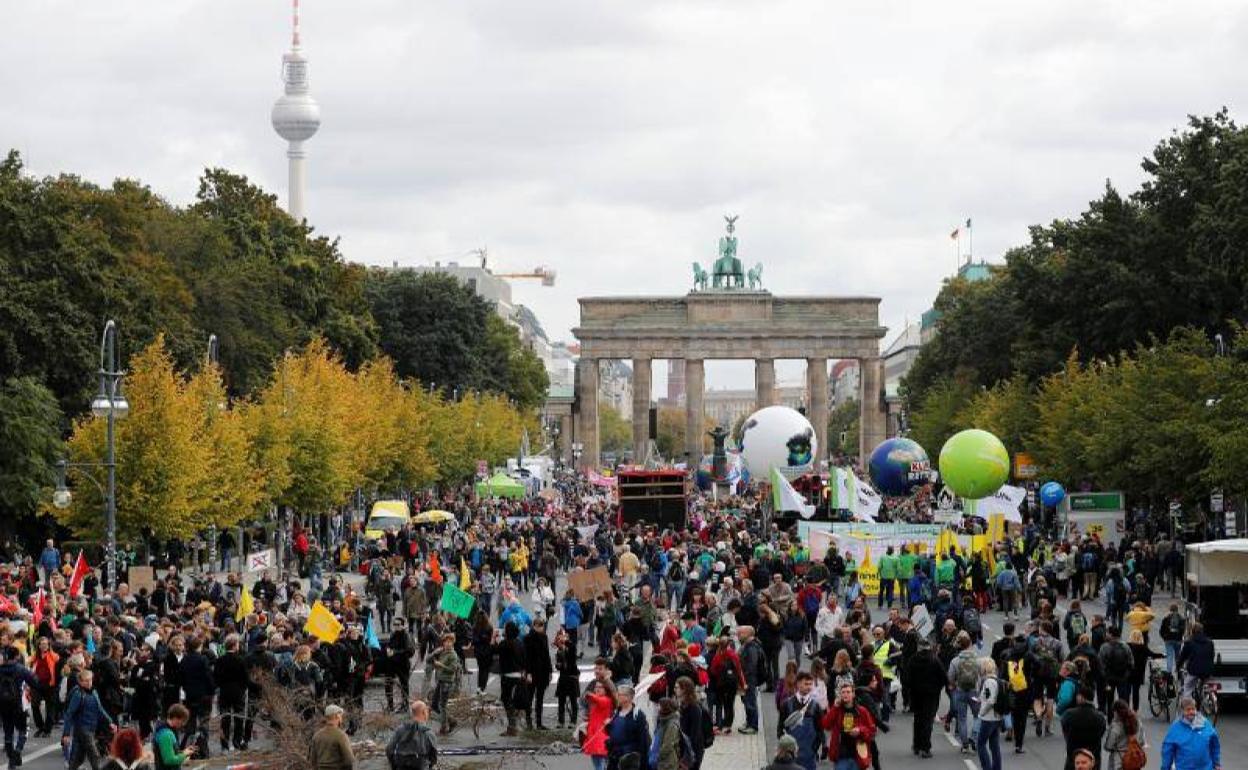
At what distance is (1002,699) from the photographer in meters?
23.5

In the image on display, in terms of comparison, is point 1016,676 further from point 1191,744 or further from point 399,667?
point 1191,744

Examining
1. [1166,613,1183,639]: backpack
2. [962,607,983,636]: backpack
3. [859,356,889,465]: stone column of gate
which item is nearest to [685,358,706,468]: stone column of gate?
[859,356,889,465]: stone column of gate

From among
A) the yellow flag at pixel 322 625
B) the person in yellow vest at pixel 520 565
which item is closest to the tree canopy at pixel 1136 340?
the person in yellow vest at pixel 520 565

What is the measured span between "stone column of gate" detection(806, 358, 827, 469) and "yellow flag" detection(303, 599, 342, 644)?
121444 millimetres

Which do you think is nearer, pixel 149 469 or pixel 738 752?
pixel 738 752

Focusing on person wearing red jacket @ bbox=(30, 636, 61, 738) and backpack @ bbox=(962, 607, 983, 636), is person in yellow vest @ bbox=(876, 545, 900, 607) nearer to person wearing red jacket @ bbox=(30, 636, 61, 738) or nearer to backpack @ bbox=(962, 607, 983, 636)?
backpack @ bbox=(962, 607, 983, 636)

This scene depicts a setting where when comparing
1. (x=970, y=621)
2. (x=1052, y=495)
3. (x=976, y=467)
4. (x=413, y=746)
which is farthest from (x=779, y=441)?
(x=413, y=746)

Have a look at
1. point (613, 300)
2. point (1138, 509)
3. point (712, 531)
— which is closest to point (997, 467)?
point (712, 531)

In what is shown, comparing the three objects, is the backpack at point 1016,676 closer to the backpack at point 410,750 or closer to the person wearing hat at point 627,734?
the person wearing hat at point 627,734

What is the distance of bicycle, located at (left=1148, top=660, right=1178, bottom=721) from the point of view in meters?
27.8

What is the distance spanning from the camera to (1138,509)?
6775 cm

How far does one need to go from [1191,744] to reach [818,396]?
13691cm

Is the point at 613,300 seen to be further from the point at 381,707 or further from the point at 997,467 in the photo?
the point at 381,707

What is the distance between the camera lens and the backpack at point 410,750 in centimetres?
1897
